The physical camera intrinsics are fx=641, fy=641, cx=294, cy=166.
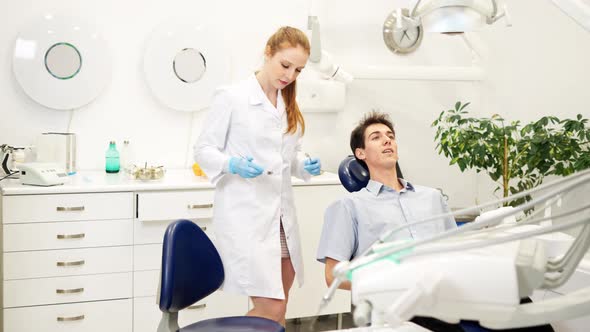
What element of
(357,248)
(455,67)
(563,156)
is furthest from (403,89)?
(357,248)

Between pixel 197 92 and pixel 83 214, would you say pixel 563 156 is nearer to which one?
pixel 197 92

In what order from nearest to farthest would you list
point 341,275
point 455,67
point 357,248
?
point 341,275, point 357,248, point 455,67

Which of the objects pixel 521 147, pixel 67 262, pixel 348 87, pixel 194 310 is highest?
pixel 348 87

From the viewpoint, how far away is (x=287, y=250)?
2.30 metres

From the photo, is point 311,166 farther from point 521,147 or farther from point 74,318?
point 521,147

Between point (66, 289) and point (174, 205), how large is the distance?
0.55m

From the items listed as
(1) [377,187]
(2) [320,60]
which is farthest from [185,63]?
(1) [377,187]

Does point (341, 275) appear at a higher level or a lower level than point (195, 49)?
lower

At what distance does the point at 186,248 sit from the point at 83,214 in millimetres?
919

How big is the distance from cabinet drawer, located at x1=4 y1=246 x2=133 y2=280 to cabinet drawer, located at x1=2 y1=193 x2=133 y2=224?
14 cm

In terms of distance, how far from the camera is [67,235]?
8.53ft

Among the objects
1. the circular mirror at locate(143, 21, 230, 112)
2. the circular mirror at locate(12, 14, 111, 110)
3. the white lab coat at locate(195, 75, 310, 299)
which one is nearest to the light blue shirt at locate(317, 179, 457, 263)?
the white lab coat at locate(195, 75, 310, 299)

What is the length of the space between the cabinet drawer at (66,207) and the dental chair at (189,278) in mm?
778

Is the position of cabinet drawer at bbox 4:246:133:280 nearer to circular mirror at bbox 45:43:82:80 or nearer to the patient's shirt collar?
circular mirror at bbox 45:43:82:80
